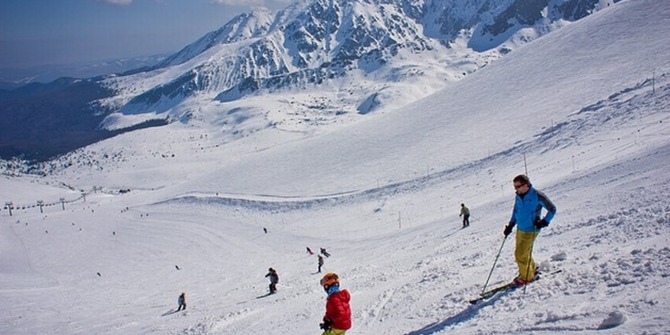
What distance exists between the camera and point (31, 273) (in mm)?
54688

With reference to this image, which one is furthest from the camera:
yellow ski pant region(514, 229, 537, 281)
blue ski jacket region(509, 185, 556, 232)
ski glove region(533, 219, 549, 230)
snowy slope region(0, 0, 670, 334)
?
snowy slope region(0, 0, 670, 334)

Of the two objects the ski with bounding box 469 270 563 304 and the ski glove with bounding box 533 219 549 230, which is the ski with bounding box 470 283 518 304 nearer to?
the ski with bounding box 469 270 563 304

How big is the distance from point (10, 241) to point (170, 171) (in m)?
110

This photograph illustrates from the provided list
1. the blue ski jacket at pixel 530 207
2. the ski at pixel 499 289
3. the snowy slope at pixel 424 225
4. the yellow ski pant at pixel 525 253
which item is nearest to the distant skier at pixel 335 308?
the snowy slope at pixel 424 225

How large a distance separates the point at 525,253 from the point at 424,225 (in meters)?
22.8

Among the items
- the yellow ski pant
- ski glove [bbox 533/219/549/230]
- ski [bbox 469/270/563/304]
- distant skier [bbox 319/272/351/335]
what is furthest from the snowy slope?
distant skier [bbox 319/272/351/335]

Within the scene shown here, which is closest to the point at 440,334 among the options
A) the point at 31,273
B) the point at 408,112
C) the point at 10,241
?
the point at 31,273

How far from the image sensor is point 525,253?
30.9ft

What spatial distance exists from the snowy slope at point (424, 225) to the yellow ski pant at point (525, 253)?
1.18 feet

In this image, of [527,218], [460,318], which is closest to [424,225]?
[460,318]

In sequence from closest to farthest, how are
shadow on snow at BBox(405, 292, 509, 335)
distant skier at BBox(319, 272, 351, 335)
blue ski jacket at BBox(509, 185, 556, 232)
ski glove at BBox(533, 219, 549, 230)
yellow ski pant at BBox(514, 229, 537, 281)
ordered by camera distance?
distant skier at BBox(319, 272, 351, 335) < ski glove at BBox(533, 219, 549, 230) < blue ski jacket at BBox(509, 185, 556, 232) < yellow ski pant at BBox(514, 229, 537, 281) < shadow on snow at BBox(405, 292, 509, 335)

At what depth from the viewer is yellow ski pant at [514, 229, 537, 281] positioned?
927 centimetres

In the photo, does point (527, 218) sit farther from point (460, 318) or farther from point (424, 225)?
point (424, 225)

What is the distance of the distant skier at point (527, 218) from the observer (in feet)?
29.5
